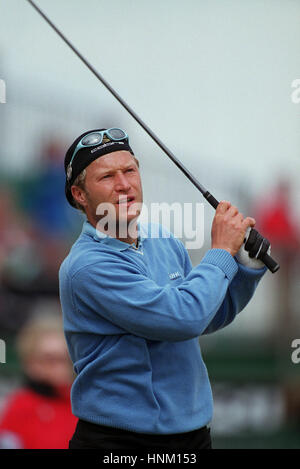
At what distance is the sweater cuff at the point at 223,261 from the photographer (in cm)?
275

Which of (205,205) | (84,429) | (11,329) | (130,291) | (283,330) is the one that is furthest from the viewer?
(283,330)

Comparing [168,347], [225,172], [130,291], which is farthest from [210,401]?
[225,172]

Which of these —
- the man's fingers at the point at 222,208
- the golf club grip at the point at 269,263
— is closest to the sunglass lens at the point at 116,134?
the man's fingers at the point at 222,208

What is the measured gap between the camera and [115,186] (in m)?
2.88

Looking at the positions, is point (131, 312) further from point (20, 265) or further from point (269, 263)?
point (20, 265)

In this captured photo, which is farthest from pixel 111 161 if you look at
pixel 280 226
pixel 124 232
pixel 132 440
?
pixel 280 226

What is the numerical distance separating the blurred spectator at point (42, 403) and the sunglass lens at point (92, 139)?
5.49ft

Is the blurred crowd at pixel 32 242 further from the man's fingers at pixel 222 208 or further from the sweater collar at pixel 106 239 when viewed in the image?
the man's fingers at pixel 222 208

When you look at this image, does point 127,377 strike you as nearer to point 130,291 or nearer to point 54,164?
point 130,291

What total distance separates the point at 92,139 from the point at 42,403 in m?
1.75

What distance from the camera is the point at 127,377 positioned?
2791mm

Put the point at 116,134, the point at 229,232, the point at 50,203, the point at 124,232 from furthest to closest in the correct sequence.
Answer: the point at 50,203 → the point at 116,134 → the point at 124,232 → the point at 229,232

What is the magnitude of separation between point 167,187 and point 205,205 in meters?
0.67

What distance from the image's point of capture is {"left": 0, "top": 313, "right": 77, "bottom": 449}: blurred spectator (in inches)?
161
